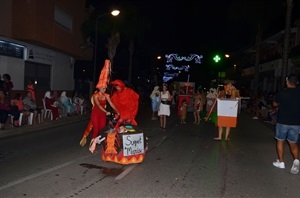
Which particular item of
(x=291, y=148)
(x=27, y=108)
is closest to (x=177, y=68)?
(x=27, y=108)

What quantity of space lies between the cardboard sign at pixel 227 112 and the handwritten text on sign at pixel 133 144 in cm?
404

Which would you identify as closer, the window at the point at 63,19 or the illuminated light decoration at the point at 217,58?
the window at the point at 63,19

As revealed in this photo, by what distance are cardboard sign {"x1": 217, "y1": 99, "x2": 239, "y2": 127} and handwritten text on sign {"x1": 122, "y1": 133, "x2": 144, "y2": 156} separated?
4.04 m

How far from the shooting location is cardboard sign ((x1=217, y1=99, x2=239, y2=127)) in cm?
1095

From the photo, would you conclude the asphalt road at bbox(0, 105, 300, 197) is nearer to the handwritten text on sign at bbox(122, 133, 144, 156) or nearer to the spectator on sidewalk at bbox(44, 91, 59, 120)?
the handwritten text on sign at bbox(122, 133, 144, 156)

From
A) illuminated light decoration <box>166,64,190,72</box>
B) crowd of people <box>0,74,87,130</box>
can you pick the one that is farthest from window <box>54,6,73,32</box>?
illuminated light decoration <box>166,64,190,72</box>

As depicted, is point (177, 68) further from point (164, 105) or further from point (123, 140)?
point (123, 140)

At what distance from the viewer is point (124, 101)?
833 cm

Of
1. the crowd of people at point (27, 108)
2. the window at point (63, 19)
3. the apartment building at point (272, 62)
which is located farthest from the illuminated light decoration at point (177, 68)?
the crowd of people at point (27, 108)

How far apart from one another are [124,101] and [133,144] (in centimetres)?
129

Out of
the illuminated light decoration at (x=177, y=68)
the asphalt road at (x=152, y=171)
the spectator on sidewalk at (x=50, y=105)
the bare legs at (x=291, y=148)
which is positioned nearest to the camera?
the asphalt road at (x=152, y=171)

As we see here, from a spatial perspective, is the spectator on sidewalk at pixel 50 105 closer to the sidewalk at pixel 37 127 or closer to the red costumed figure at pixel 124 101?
the sidewalk at pixel 37 127

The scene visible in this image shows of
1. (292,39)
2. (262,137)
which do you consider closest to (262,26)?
(292,39)

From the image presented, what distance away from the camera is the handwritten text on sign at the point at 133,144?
23.9 ft
